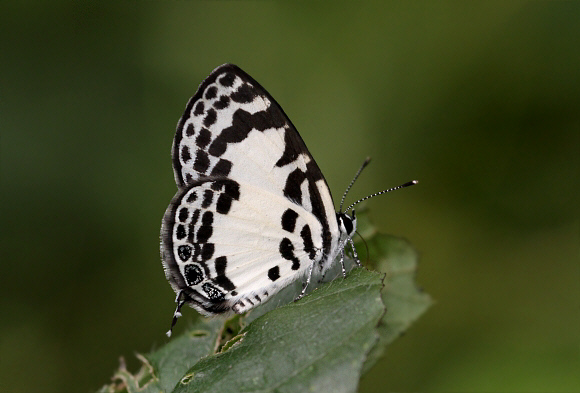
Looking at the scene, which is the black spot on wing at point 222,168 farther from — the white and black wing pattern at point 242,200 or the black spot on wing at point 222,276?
the black spot on wing at point 222,276

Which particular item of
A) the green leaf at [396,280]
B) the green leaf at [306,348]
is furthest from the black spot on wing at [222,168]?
the green leaf at [306,348]

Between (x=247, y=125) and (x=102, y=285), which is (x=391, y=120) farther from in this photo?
(x=102, y=285)

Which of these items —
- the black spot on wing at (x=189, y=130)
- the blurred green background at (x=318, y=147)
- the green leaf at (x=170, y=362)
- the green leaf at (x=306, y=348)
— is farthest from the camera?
the blurred green background at (x=318, y=147)

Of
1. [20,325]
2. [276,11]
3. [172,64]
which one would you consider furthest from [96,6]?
[20,325]

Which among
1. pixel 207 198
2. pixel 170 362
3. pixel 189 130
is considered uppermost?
pixel 189 130

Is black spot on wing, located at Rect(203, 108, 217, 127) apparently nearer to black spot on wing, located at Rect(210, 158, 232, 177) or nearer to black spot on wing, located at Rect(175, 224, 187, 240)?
black spot on wing, located at Rect(210, 158, 232, 177)

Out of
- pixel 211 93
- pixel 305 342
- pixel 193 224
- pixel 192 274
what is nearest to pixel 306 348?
pixel 305 342

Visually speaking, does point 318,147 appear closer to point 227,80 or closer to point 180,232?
point 227,80
